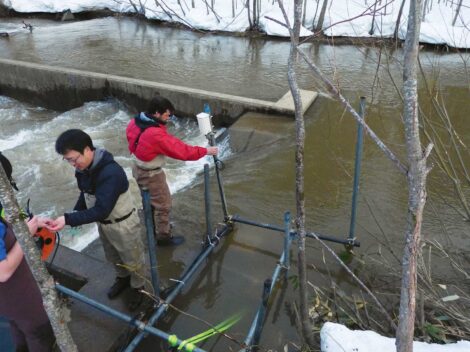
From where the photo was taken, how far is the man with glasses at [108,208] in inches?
102

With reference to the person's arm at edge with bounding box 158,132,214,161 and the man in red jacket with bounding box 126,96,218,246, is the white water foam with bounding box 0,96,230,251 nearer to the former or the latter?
the man in red jacket with bounding box 126,96,218,246

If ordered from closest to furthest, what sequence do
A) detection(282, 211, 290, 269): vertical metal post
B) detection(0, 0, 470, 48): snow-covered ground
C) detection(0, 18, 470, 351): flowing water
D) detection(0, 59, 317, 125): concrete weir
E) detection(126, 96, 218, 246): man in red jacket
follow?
detection(282, 211, 290, 269): vertical metal post
detection(126, 96, 218, 246): man in red jacket
detection(0, 18, 470, 351): flowing water
detection(0, 59, 317, 125): concrete weir
detection(0, 0, 470, 48): snow-covered ground

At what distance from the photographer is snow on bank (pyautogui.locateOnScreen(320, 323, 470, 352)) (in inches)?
91.4

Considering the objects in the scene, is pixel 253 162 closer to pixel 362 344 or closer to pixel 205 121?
pixel 205 121

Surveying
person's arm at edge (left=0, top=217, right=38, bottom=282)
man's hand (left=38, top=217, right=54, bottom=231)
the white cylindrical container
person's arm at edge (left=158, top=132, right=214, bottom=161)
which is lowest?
person's arm at edge (left=0, top=217, right=38, bottom=282)

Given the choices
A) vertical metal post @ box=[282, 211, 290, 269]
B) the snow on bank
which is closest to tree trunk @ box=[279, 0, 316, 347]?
the snow on bank

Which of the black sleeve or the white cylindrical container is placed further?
the white cylindrical container

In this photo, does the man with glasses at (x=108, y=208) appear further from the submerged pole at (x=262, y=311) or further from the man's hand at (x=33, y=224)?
the submerged pole at (x=262, y=311)

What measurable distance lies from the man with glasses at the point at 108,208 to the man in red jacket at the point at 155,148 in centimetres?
68

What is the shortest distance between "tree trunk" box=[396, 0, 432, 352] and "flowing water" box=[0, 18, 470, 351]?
705 mm

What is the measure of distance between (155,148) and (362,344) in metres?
2.29

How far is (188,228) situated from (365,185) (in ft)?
8.13

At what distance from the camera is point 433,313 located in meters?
2.88

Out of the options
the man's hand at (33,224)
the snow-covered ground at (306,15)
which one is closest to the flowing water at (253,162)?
the snow-covered ground at (306,15)
